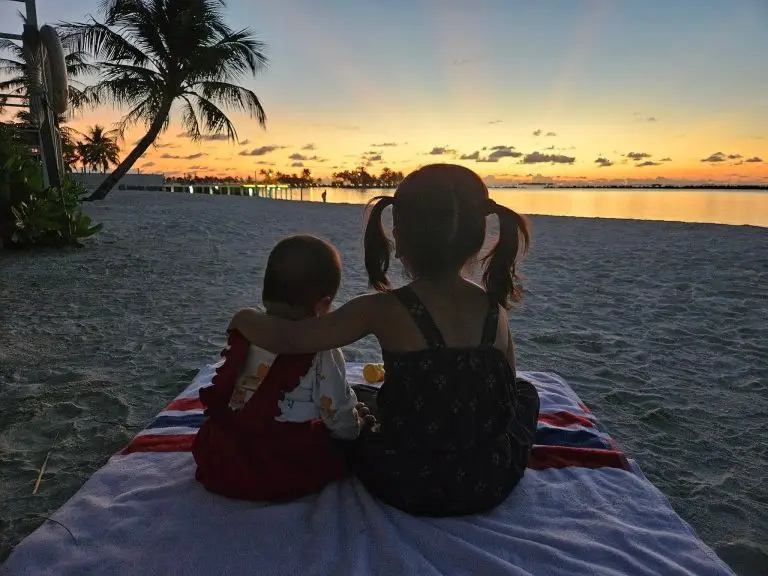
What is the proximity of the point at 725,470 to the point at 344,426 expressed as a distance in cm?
170

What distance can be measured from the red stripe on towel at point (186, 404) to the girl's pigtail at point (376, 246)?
4.30 feet

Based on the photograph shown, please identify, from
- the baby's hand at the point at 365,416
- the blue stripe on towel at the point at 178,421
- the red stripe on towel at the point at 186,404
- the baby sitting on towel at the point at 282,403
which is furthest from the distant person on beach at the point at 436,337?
the red stripe on towel at the point at 186,404

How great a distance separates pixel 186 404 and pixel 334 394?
118cm

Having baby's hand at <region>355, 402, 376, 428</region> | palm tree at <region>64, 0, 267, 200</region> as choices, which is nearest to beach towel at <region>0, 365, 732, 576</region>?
baby's hand at <region>355, 402, 376, 428</region>

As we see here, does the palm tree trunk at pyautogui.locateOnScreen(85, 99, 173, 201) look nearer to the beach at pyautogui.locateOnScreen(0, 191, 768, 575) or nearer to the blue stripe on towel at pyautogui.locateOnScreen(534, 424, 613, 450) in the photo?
the beach at pyautogui.locateOnScreen(0, 191, 768, 575)

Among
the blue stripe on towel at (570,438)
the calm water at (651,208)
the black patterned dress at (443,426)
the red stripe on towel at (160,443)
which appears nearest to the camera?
the black patterned dress at (443,426)

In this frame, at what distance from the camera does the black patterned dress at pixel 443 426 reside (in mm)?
1656

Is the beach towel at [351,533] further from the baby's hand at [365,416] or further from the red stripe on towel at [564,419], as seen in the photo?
the red stripe on towel at [564,419]

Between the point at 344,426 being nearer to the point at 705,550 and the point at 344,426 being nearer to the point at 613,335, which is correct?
the point at 705,550

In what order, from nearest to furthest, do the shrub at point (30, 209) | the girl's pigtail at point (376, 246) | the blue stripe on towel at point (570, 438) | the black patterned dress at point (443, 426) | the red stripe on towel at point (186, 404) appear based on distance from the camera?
1. the black patterned dress at point (443, 426)
2. the girl's pigtail at point (376, 246)
3. the blue stripe on towel at point (570, 438)
4. the red stripe on towel at point (186, 404)
5. the shrub at point (30, 209)

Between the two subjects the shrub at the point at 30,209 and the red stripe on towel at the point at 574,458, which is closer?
the red stripe on towel at the point at 574,458

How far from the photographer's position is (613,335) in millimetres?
4375

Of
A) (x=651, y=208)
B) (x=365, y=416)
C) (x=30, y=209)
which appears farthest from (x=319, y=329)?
(x=651, y=208)

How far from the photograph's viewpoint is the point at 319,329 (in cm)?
164
